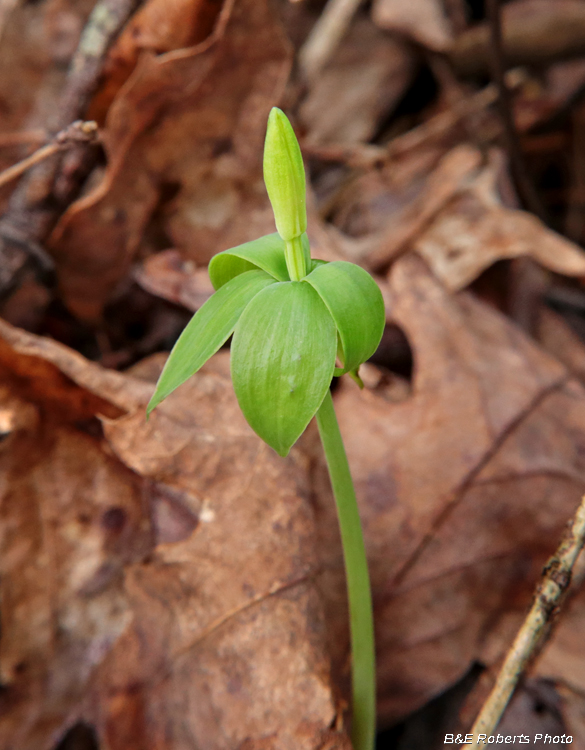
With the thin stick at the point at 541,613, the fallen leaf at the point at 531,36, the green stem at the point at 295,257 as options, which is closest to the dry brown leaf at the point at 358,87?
the fallen leaf at the point at 531,36

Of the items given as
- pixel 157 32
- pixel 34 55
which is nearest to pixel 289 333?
pixel 157 32

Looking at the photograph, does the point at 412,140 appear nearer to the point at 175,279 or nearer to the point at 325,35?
the point at 325,35

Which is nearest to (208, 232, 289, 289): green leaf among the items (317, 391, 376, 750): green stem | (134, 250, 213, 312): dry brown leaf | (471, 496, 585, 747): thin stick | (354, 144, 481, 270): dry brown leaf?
(317, 391, 376, 750): green stem

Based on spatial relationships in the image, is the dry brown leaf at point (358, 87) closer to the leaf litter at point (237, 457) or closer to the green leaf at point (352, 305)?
the leaf litter at point (237, 457)

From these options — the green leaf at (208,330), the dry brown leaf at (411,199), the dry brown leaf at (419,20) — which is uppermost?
the dry brown leaf at (419,20)

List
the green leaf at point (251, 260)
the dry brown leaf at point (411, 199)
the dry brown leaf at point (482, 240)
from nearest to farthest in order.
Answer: the green leaf at point (251, 260), the dry brown leaf at point (482, 240), the dry brown leaf at point (411, 199)

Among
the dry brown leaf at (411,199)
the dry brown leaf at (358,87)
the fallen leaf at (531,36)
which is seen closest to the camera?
the dry brown leaf at (411,199)

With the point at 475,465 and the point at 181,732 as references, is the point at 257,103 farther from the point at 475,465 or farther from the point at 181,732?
the point at 181,732

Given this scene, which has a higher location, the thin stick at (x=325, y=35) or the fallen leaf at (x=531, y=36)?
the fallen leaf at (x=531, y=36)
